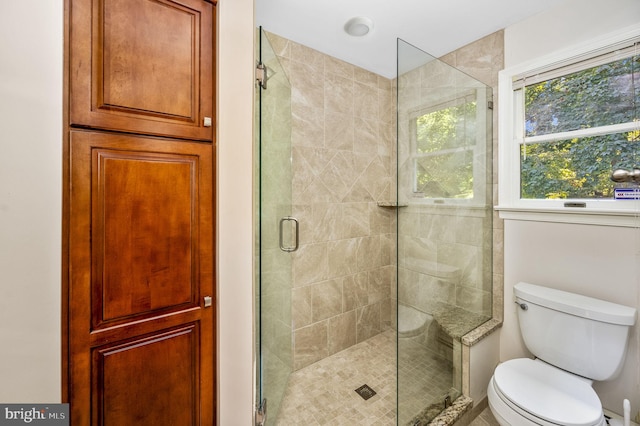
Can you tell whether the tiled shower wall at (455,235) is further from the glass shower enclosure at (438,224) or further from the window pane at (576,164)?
the window pane at (576,164)

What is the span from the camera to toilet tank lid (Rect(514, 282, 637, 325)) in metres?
1.26

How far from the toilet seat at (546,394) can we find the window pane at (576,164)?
3.37ft

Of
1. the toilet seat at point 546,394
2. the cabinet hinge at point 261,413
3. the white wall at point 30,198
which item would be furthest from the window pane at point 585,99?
the white wall at point 30,198

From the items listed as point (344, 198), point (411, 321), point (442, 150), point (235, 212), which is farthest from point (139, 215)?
point (442, 150)

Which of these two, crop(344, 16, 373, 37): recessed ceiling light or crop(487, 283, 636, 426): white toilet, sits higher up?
crop(344, 16, 373, 37): recessed ceiling light

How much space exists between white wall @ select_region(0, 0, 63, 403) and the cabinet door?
2.5 inches

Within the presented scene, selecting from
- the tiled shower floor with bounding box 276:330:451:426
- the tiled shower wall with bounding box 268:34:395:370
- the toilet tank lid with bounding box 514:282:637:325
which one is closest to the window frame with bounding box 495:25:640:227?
the toilet tank lid with bounding box 514:282:637:325

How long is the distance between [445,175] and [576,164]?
753mm

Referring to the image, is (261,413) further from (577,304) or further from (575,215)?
(575,215)

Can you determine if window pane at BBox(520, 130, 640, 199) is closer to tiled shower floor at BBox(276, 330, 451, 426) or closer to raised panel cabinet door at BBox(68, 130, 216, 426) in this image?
tiled shower floor at BBox(276, 330, 451, 426)

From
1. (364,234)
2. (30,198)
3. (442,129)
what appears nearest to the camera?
(30,198)

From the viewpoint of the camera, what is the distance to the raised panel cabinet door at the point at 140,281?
878 millimetres

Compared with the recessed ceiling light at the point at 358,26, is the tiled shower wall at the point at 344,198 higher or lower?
lower

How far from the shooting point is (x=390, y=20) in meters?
1.72
